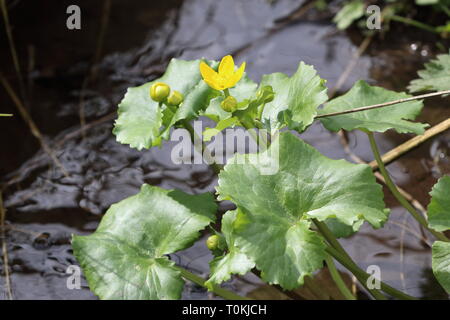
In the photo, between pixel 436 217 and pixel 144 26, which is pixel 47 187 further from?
pixel 436 217

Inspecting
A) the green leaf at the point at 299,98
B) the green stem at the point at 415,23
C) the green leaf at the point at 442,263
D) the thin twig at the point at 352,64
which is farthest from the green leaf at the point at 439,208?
the green stem at the point at 415,23

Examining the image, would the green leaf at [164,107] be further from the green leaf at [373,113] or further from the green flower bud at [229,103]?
the green leaf at [373,113]

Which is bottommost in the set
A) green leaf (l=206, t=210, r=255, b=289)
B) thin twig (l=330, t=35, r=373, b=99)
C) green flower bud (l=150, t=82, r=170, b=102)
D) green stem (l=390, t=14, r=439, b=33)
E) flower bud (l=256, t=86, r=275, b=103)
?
green leaf (l=206, t=210, r=255, b=289)

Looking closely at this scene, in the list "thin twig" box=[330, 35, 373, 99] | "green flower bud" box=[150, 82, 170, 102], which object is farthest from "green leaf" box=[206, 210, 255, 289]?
"thin twig" box=[330, 35, 373, 99]

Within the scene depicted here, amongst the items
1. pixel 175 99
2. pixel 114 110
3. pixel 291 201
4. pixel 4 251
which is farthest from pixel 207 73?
pixel 114 110

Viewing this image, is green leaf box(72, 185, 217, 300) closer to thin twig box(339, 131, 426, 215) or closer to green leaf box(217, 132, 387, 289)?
green leaf box(217, 132, 387, 289)

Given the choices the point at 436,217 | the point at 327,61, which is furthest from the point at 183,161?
the point at 436,217
